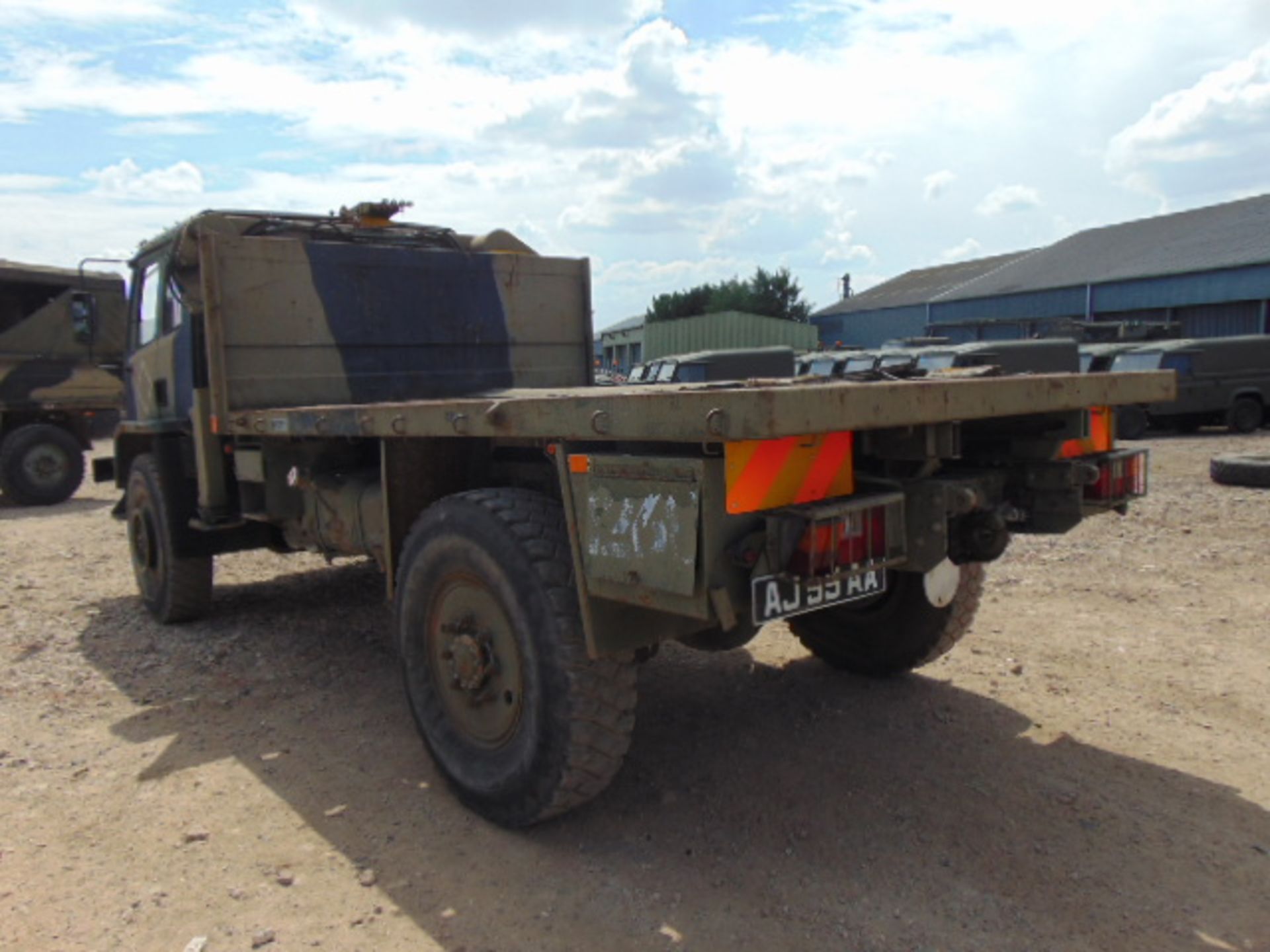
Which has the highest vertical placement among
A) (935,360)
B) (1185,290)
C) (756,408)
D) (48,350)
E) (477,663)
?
(1185,290)

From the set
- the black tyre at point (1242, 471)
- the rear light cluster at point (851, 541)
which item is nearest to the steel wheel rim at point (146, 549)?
the rear light cluster at point (851, 541)

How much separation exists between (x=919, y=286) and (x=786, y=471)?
4108cm

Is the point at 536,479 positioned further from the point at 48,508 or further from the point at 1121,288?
the point at 1121,288

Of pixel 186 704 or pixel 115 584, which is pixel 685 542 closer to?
pixel 186 704

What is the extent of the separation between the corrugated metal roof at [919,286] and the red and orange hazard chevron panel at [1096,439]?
111 ft

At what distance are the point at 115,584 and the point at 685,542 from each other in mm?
6123

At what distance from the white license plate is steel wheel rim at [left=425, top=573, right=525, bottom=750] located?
89cm

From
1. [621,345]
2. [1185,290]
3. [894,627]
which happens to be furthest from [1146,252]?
[894,627]

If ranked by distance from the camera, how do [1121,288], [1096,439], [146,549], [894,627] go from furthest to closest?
1. [1121,288]
2. [146,549]
3. [894,627]
4. [1096,439]

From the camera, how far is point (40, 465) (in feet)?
38.7

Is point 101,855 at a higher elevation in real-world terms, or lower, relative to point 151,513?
lower

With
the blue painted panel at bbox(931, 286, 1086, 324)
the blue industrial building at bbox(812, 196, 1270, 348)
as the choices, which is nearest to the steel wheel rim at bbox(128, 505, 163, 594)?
the blue industrial building at bbox(812, 196, 1270, 348)

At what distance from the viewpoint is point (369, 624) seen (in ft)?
19.5


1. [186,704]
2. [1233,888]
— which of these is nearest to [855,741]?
[1233,888]
